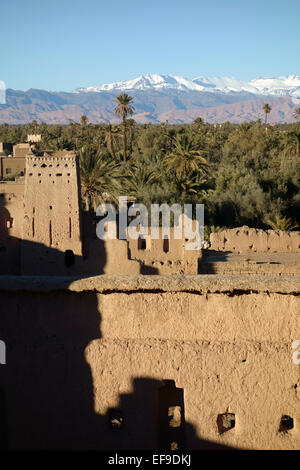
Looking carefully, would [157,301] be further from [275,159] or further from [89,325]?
[275,159]

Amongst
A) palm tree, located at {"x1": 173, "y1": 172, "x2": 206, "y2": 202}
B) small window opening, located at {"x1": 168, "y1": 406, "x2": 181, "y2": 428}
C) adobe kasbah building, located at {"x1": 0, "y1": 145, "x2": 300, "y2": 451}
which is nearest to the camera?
adobe kasbah building, located at {"x1": 0, "y1": 145, "x2": 300, "y2": 451}

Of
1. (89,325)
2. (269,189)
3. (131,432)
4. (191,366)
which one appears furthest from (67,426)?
(269,189)

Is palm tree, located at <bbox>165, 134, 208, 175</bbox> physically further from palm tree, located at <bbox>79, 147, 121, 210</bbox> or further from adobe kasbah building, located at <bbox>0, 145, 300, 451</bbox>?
adobe kasbah building, located at <bbox>0, 145, 300, 451</bbox>

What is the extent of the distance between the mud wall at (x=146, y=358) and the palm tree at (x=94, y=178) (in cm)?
1304

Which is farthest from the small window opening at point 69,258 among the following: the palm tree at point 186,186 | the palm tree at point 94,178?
the palm tree at point 186,186

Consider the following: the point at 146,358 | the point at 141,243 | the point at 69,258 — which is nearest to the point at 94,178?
the point at 141,243

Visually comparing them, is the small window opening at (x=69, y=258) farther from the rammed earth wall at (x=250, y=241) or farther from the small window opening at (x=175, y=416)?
the small window opening at (x=175, y=416)

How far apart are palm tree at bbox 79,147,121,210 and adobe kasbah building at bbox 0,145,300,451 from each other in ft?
42.8

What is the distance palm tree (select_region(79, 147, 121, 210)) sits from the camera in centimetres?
1888

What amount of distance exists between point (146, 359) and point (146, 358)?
0.4 inches

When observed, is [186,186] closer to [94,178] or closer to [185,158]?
[185,158]

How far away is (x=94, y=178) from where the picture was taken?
62.4 feet

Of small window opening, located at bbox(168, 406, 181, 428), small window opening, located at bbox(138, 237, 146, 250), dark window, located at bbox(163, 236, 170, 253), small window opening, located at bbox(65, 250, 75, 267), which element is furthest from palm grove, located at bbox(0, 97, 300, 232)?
small window opening, located at bbox(168, 406, 181, 428)

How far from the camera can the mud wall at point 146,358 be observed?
18.0 feet
